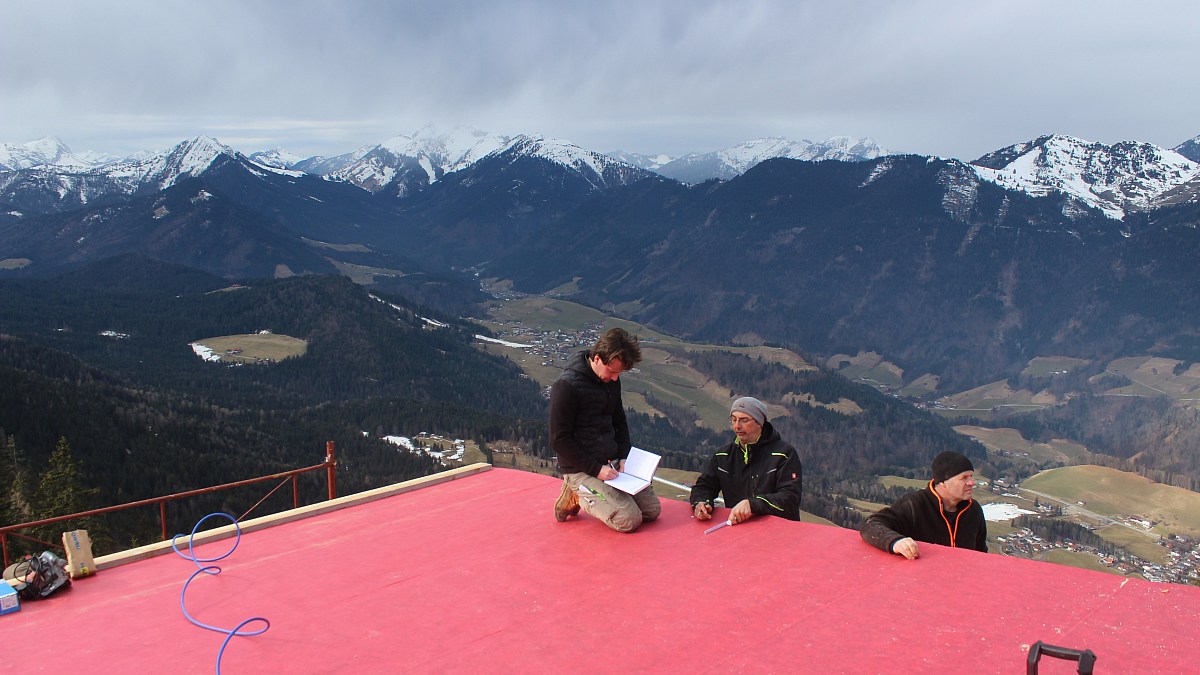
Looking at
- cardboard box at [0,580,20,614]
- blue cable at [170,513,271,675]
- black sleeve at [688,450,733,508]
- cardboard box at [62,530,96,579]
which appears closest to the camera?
blue cable at [170,513,271,675]

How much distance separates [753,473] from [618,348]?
2.55 meters

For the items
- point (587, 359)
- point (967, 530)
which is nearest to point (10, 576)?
point (587, 359)

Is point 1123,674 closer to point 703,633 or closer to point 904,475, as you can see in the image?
point 703,633

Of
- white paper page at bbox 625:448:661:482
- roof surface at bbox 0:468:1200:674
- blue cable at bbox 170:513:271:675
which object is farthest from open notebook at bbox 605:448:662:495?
blue cable at bbox 170:513:271:675

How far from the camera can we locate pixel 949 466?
29.1 feet

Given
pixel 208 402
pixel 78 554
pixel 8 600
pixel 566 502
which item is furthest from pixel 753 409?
pixel 208 402

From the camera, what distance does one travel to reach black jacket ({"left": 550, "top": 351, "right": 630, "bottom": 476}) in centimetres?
996

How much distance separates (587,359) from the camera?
10.2 meters

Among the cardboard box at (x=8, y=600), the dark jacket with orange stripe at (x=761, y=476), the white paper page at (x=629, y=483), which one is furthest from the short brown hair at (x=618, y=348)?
the cardboard box at (x=8, y=600)

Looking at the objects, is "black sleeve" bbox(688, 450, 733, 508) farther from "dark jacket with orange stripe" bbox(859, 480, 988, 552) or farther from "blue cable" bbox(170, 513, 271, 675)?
"blue cable" bbox(170, 513, 271, 675)

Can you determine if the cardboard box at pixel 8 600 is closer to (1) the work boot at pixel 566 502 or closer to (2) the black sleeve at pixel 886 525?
(1) the work boot at pixel 566 502

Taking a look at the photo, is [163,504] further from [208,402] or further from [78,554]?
[208,402]

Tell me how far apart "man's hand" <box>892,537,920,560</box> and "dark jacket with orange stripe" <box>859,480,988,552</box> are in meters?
0.21

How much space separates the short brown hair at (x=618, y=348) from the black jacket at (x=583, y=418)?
13.8 inches
